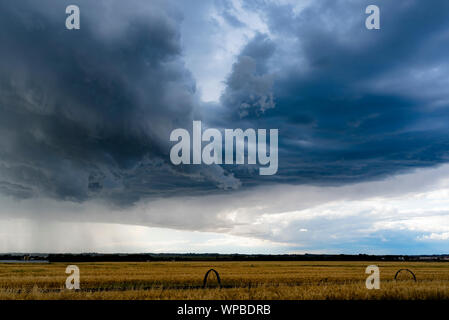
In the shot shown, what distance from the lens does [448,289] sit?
24.1 meters

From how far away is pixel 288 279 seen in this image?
43312mm

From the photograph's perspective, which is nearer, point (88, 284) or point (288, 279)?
point (88, 284)
